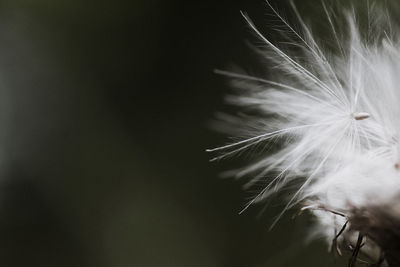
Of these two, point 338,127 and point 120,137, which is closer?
point 338,127

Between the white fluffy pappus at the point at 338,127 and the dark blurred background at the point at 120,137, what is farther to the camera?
the dark blurred background at the point at 120,137

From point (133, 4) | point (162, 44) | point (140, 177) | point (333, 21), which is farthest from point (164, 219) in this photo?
point (333, 21)

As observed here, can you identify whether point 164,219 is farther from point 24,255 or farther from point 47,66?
point 47,66

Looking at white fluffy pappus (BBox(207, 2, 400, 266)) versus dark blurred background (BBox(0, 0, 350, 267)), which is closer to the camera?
white fluffy pappus (BBox(207, 2, 400, 266))

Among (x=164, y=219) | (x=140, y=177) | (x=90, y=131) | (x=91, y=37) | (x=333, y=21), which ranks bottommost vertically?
(x=164, y=219)
